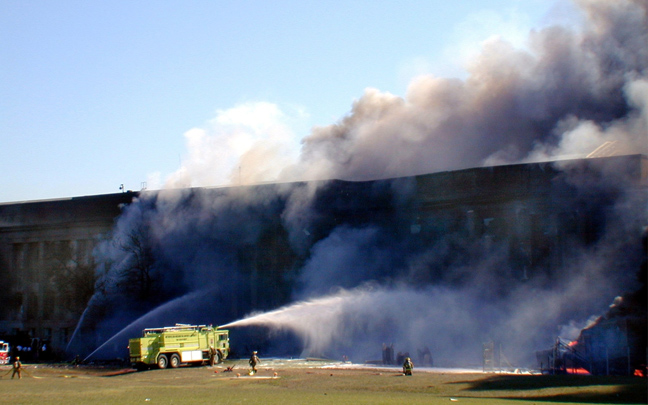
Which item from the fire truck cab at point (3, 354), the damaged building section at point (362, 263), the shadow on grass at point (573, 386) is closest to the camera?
the shadow on grass at point (573, 386)

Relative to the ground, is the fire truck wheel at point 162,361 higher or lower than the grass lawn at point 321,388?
higher

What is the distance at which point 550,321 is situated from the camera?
3475cm

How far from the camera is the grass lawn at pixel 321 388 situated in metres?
19.3

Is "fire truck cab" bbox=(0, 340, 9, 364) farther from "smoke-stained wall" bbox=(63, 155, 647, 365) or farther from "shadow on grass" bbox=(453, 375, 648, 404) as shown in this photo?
"shadow on grass" bbox=(453, 375, 648, 404)

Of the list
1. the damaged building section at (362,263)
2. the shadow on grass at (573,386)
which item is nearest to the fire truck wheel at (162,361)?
the damaged building section at (362,263)

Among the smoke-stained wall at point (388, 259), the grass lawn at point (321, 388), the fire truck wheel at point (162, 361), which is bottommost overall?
the grass lawn at point (321, 388)

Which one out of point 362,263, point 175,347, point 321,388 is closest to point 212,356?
point 175,347

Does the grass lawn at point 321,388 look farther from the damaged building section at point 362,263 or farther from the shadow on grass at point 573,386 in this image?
the damaged building section at point 362,263

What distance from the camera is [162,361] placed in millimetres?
31906

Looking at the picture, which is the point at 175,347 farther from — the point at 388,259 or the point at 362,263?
the point at 388,259

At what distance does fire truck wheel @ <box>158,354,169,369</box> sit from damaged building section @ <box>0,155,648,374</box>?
6.81m

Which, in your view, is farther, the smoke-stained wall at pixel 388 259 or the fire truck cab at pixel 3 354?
the fire truck cab at pixel 3 354

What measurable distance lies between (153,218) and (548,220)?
27.0 m

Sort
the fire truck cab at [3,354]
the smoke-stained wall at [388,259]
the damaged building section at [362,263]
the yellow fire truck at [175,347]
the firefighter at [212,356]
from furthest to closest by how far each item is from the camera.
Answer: the fire truck cab at [3,354]
the smoke-stained wall at [388,259]
the damaged building section at [362,263]
the firefighter at [212,356]
the yellow fire truck at [175,347]
